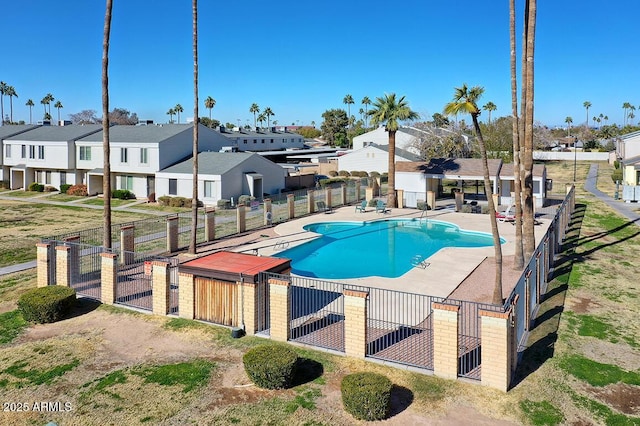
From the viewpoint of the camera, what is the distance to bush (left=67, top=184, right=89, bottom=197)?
52.9 m

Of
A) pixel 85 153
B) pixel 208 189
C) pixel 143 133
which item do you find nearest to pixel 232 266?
pixel 208 189

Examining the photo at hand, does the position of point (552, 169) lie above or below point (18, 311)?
above

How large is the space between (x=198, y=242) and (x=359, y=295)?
17812mm

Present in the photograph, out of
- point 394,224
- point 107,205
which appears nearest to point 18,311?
point 107,205

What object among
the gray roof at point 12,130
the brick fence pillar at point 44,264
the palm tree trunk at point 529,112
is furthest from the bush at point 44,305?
the gray roof at point 12,130

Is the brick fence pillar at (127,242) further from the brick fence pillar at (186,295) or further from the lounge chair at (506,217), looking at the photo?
the lounge chair at (506,217)

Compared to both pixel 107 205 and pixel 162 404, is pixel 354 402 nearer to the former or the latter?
pixel 162 404

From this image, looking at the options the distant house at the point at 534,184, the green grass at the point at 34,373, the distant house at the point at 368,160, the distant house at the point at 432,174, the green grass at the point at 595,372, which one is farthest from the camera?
the distant house at the point at 368,160

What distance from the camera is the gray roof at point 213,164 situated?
150ft

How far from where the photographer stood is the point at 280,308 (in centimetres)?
1459

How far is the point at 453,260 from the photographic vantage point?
2480 centimetres

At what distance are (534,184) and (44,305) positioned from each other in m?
36.7

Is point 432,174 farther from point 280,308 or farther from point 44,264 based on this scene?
point 44,264

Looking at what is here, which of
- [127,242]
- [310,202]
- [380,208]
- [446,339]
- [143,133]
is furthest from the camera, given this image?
[143,133]
